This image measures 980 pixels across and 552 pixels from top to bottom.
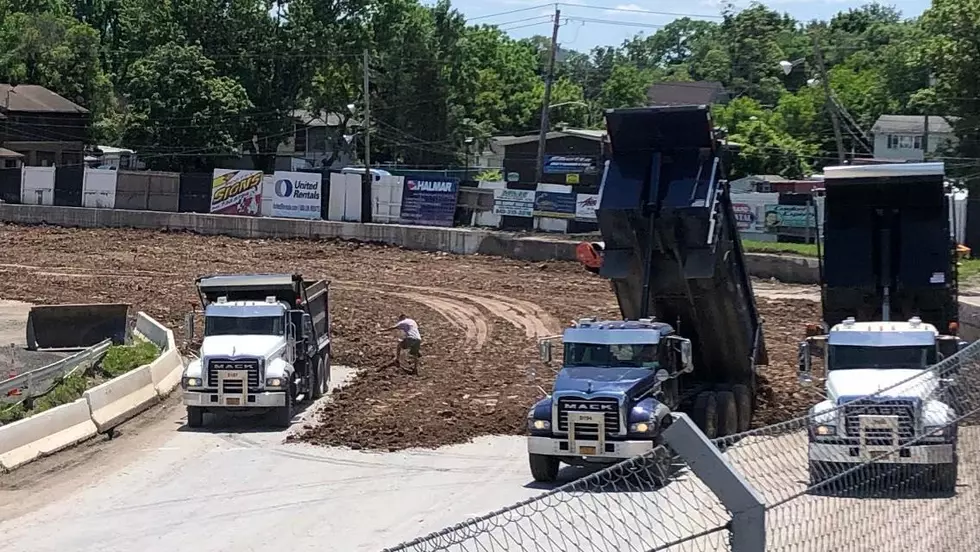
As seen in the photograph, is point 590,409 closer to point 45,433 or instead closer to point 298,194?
point 45,433

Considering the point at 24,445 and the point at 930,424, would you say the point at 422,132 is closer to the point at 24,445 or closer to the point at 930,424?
the point at 24,445

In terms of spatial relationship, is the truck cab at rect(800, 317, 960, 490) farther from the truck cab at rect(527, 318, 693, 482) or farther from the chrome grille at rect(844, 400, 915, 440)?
the truck cab at rect(527, 318, 693, 482)

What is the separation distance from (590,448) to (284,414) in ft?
24.5

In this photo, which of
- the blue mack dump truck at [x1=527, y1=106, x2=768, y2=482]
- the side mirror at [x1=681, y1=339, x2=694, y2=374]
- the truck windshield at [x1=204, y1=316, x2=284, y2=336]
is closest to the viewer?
the blue mack dump truck at [x1=527, y1=106, x2=768, y2=482]

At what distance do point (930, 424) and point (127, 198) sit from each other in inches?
2267

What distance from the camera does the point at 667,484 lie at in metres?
5.49

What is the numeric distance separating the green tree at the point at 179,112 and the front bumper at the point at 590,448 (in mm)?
63512

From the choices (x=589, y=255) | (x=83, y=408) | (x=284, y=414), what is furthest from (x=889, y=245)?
(x=83, y=408)

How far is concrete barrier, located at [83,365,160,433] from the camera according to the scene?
21.8m

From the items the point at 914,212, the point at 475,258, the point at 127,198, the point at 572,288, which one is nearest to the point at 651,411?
the point at 914,212

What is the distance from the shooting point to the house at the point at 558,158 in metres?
66.9

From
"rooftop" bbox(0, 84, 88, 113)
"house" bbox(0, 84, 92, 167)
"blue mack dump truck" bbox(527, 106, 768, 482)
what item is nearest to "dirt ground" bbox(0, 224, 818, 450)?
"blue mack dump truck" bbox(527, 106, 768, 482)

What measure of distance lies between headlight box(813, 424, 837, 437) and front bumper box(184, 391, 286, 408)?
1648 cm

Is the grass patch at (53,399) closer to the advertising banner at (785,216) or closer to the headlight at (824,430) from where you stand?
the headlight at (824,430)
